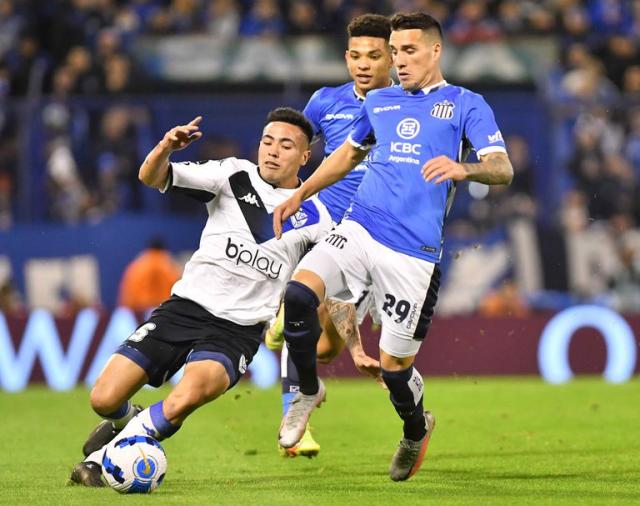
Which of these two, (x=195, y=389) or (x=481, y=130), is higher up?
(x=481, y=130)

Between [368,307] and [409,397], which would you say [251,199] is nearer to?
[368,307]

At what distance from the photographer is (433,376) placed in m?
16.5

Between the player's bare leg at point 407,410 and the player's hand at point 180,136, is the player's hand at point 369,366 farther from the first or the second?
the player's hand at point 180,136

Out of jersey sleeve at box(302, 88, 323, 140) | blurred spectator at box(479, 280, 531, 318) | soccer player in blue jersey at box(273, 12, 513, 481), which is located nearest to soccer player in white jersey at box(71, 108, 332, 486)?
soccer player in blue jersey at box(273, 12, 513, 481)

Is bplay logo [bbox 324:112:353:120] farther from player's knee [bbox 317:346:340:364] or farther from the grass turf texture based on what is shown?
the grass turf texture

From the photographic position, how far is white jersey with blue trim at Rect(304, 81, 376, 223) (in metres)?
9.11

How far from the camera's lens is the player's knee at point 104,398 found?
7.55 m

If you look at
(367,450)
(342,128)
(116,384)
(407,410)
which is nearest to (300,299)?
(407,410)

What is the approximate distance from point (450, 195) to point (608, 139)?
1034 centimetres

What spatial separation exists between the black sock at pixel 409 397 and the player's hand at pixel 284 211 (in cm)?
99

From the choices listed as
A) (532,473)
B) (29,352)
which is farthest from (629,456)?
(29,352)

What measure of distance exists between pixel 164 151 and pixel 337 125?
194cm

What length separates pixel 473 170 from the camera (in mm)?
6922

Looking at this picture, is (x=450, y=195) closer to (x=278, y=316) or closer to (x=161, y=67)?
(x=278, y=316)
